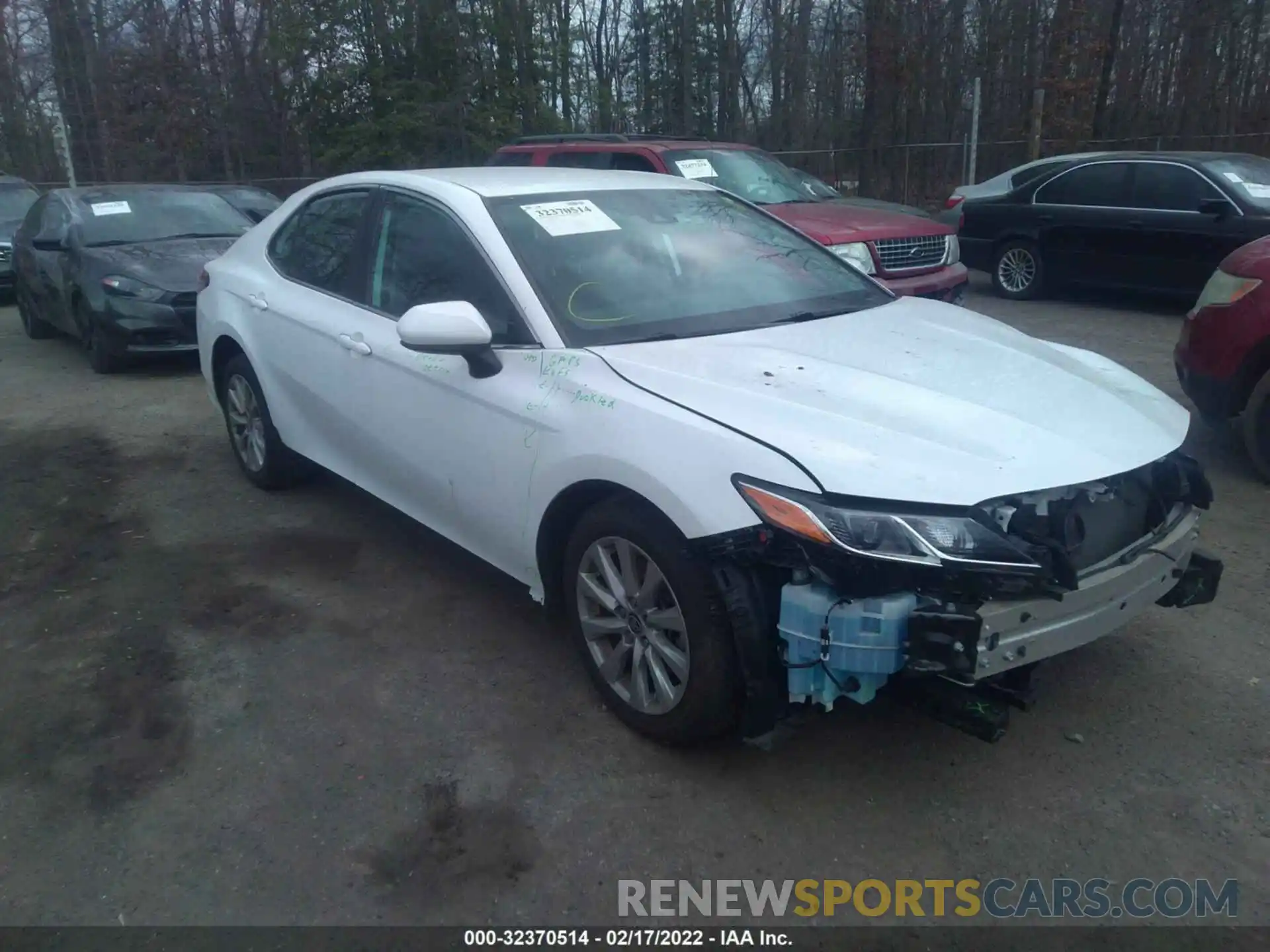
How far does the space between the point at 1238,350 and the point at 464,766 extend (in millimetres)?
4514

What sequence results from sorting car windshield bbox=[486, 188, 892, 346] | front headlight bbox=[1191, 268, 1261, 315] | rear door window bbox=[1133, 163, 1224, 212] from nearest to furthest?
car windshield bbox=[486, 188, 892, 346]
front headlight bbox=[1191, 268, 1261, 315]
rear door window bbox=[1133, 163, 1224, 212]

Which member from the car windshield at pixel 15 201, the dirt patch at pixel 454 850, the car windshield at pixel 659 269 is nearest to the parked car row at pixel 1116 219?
the car windshield at pixel 659 269

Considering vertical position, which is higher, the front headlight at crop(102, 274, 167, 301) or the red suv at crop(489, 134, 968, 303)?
the red suv at crop(489, 134, 968, 303)

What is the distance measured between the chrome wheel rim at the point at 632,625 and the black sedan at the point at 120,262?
579 centimetres

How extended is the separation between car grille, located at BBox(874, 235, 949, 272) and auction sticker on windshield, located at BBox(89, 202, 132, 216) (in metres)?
6.78

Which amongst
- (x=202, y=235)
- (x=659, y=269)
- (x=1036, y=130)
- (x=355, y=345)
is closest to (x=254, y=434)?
(x=355, y=345)

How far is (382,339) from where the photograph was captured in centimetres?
437

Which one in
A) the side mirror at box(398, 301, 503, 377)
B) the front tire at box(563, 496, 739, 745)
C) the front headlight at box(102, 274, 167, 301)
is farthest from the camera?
the front headlight at box(102, 274, 167, 301)

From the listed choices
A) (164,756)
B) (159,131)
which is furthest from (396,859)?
(159,131)

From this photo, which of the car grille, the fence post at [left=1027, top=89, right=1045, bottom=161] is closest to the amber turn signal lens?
the car grille

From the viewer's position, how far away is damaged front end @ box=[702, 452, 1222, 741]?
2760 mm

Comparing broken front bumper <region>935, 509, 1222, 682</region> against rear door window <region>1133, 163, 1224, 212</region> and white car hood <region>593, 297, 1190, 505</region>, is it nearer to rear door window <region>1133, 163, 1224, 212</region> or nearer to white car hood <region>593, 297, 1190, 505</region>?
white car hood <region>593, 297, 1190, 505</region>

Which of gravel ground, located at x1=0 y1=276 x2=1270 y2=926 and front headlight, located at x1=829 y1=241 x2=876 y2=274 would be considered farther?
front headlight, located at x1=829 y1=241 x2=876 y2=274

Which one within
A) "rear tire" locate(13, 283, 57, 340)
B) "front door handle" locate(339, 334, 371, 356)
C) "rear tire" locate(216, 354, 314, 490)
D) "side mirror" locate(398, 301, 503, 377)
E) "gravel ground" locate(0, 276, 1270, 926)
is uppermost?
"side mirror" locate(398, 301, 503, 377)
